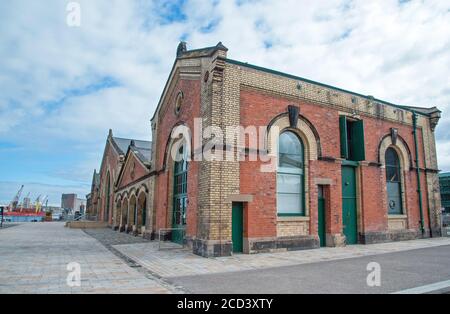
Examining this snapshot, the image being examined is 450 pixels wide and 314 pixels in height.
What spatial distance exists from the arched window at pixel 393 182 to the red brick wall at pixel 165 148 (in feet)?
Result: 30.6

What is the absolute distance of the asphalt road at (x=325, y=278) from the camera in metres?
5.73

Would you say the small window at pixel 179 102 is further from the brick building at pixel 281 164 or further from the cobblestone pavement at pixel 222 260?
the cobblestone pavement at pixel 222 260

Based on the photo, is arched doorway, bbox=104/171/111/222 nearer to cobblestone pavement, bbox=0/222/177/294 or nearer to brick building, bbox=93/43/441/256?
brick building, bbox=93/43/441/256

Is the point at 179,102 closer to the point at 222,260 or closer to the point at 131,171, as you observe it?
the point at 222,260

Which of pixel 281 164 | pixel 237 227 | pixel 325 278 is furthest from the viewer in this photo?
pixel 281 164

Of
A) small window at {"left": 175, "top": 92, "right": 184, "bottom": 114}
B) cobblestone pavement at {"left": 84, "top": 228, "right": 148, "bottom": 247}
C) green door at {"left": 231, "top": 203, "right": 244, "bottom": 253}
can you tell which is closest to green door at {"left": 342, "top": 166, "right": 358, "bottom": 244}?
green door at {"left": 231, "top": 203, "right": 244, "bottom": 253}

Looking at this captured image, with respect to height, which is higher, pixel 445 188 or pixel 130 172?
pixel 130 172

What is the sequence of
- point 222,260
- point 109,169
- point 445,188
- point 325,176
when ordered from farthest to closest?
point 445,188
point 109,169
point 325,176
point 222,260

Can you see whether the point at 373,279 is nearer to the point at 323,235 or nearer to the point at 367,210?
the point at 323,235

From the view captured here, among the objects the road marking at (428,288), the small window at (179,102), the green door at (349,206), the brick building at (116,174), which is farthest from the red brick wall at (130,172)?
the road marking at (428,288)

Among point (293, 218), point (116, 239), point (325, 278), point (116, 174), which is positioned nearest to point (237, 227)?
point (293, 218)

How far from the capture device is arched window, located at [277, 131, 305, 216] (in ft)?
38.4

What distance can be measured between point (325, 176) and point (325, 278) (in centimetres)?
644

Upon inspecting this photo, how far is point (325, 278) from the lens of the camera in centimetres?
664
